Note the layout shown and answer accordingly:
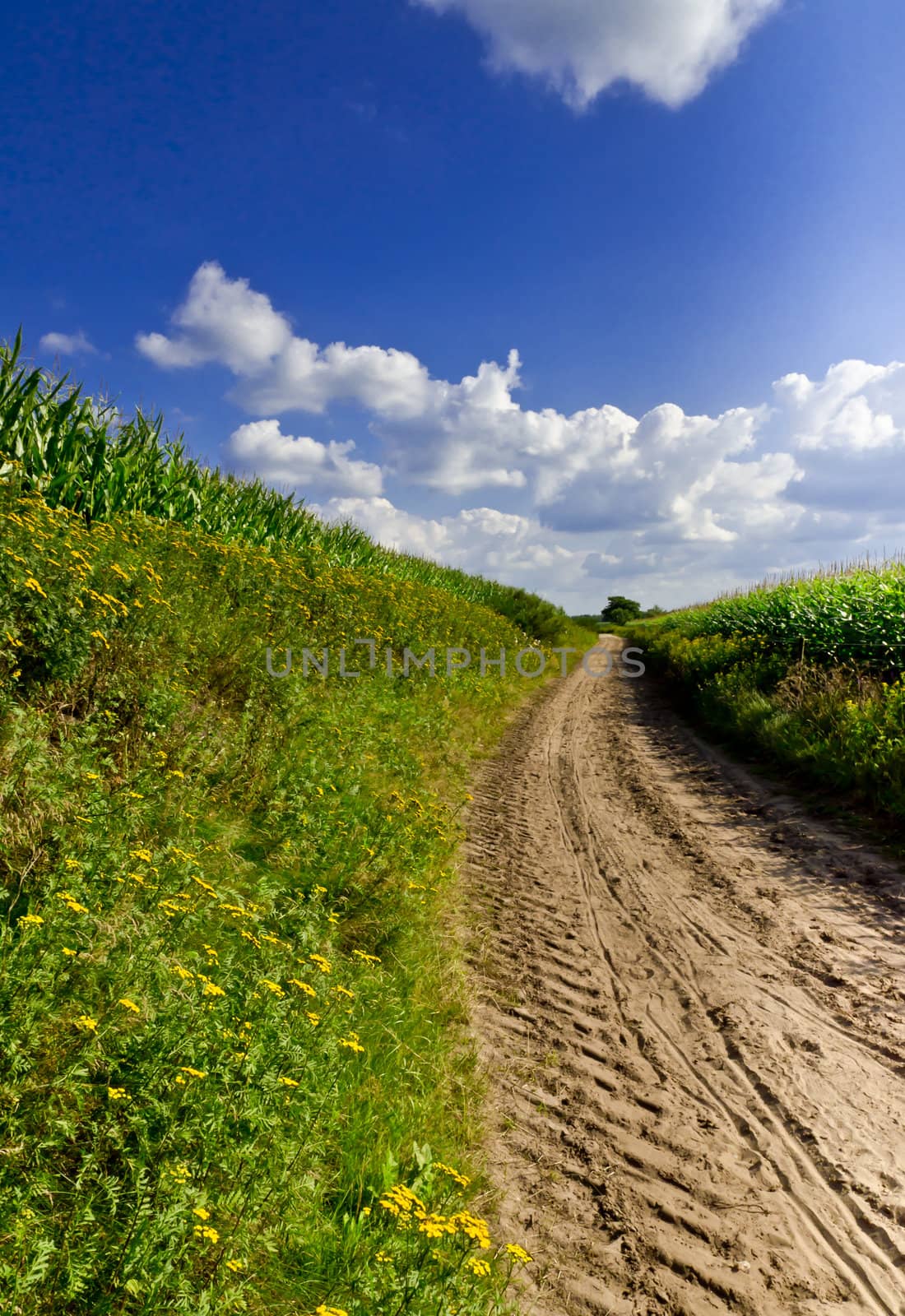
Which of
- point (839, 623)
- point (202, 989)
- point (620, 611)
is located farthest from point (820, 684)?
point (620, 611)

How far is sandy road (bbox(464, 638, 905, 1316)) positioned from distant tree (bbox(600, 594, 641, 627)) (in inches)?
2492

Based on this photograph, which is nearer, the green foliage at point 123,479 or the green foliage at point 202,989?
the green foliage at point 202,989

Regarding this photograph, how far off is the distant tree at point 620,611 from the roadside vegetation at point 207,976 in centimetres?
6462

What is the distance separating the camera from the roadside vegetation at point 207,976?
7.52ft

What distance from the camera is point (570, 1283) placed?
9.05ft

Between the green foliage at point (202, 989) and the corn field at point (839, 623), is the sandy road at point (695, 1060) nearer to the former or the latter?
the green foliage at point (202, 989)

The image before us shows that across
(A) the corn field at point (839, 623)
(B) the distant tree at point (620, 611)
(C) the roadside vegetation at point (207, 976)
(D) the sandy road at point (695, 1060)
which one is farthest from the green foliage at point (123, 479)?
(B) the distant tree at point (620, 611)

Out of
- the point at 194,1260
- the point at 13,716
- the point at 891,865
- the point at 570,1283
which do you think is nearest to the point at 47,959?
the point at 194,1260

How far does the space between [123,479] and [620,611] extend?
6573 cm

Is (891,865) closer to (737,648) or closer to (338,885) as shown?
(338,885)

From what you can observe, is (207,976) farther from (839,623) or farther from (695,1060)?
(839,623)

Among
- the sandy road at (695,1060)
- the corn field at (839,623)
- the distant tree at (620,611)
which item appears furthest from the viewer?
the distant tree at (620,611)

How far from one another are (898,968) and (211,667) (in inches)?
249

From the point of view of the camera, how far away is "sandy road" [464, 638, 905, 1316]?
286cm
